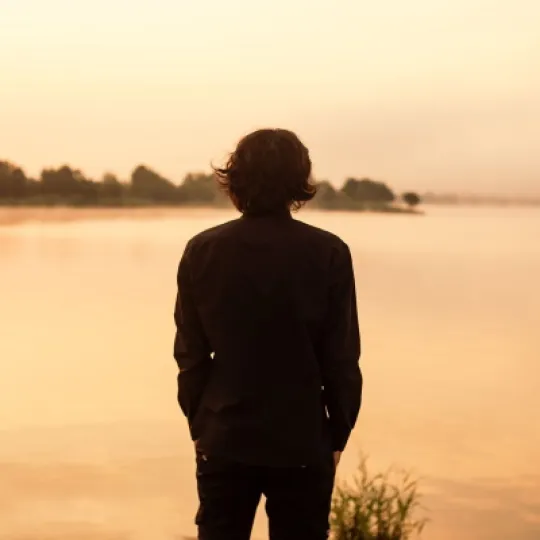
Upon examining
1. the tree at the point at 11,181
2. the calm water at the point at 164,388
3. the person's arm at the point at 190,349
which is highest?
the tree at the point at 11,181

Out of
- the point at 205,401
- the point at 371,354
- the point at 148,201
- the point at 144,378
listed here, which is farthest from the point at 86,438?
the point at 205,401

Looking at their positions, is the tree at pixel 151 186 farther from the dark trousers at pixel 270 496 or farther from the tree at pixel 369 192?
the dark trousers at pixel 270 496

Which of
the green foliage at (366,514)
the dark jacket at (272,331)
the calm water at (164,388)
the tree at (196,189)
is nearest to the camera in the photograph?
the dark jacket at (272,331)

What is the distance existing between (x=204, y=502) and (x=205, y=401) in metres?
0.15

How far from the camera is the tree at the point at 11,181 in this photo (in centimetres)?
379

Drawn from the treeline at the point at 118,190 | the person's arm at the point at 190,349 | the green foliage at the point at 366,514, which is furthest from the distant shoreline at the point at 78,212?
the person's arm at the point at 190,349

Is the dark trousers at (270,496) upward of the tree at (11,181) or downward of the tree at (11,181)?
downward

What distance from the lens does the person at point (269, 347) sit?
119 cm

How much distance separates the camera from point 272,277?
1.18m

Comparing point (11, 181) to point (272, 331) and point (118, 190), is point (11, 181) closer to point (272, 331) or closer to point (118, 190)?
point (118, 190)

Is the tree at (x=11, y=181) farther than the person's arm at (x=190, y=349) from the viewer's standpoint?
Yes

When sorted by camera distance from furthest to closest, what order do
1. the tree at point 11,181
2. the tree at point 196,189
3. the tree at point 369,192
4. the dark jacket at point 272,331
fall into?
the tree at point 369,192
the tree at point 11,181
the tree at point 196,189
the dark jacket at point 272,331

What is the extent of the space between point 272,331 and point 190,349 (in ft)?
0.45

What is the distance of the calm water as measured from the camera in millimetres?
2893
